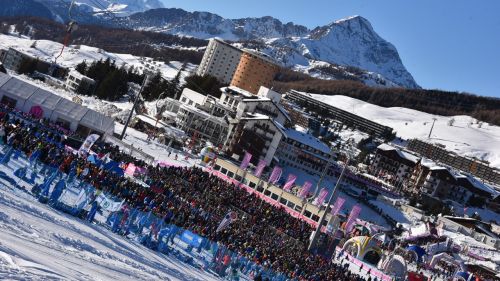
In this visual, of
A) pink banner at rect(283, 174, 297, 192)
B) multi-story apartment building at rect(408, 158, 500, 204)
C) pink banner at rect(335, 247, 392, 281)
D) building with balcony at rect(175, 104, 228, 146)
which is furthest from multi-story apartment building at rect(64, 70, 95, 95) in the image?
pink banner at rect(335, 247, 392, 281)

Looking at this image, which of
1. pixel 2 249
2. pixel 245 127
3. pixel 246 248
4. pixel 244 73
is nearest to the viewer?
pixel 2 249

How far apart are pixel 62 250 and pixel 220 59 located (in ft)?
502

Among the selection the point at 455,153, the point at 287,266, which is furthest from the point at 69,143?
the point at 455,153

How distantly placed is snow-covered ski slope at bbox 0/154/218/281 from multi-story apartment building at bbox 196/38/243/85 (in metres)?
144

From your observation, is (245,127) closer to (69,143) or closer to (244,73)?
(69,143)

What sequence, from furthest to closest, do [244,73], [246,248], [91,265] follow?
[244,73], [246,248], [91,265]

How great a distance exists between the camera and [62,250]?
12.4 meters

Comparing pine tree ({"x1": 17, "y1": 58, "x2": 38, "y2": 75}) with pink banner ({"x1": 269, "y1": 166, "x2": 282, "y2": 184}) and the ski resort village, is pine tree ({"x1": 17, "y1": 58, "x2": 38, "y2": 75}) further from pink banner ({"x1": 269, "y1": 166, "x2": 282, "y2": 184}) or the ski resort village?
pink banner ({"x1": 269, "y1": 166, "x2": 282, "y2": 184})

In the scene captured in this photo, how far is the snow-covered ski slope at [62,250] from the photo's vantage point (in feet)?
32.3

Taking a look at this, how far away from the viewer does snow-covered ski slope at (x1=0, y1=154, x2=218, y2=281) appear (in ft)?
32.3

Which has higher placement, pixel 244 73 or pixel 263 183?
pixel 244 73

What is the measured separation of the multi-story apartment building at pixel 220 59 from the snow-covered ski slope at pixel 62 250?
143842mm

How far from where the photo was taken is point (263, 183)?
181 feet

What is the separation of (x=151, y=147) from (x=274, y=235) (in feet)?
80.9
